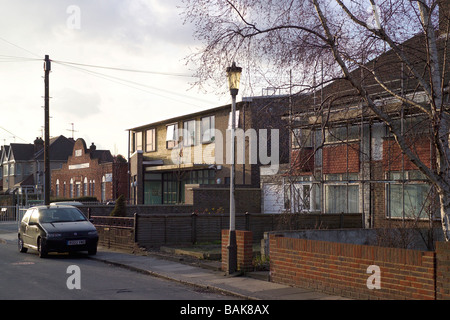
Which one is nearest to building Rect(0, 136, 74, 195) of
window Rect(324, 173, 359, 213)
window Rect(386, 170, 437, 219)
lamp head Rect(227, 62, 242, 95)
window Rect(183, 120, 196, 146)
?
window Rect(183, 120, 196, 146)

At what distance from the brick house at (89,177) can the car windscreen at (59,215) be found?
28283 millimetres

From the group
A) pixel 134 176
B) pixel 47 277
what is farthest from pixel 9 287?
pixel 134 176

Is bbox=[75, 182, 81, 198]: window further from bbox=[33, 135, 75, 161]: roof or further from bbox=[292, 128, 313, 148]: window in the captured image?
bbox=[292, 128, 313, 148]: window

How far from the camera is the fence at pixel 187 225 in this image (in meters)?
18.6

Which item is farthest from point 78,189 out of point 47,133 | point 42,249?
point 42,249

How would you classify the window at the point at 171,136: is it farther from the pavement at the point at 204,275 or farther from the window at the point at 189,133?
the pavement at the point at 204,275

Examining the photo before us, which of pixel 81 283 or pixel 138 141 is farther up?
pixel 138 141

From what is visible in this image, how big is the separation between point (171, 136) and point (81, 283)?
28.1m

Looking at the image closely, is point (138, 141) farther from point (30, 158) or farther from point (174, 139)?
point (30, 158)

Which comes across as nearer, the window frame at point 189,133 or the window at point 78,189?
the window frame at point 189,133

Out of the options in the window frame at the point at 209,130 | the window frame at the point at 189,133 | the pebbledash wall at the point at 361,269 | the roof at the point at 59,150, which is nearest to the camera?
the pebbledash wall at the point at 361,269

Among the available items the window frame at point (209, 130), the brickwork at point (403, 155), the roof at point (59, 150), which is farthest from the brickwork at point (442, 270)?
the roof at point (59, 150)

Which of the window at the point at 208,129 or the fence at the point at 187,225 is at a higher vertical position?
the window at the point at 208,129

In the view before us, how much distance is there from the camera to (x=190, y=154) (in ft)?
122
